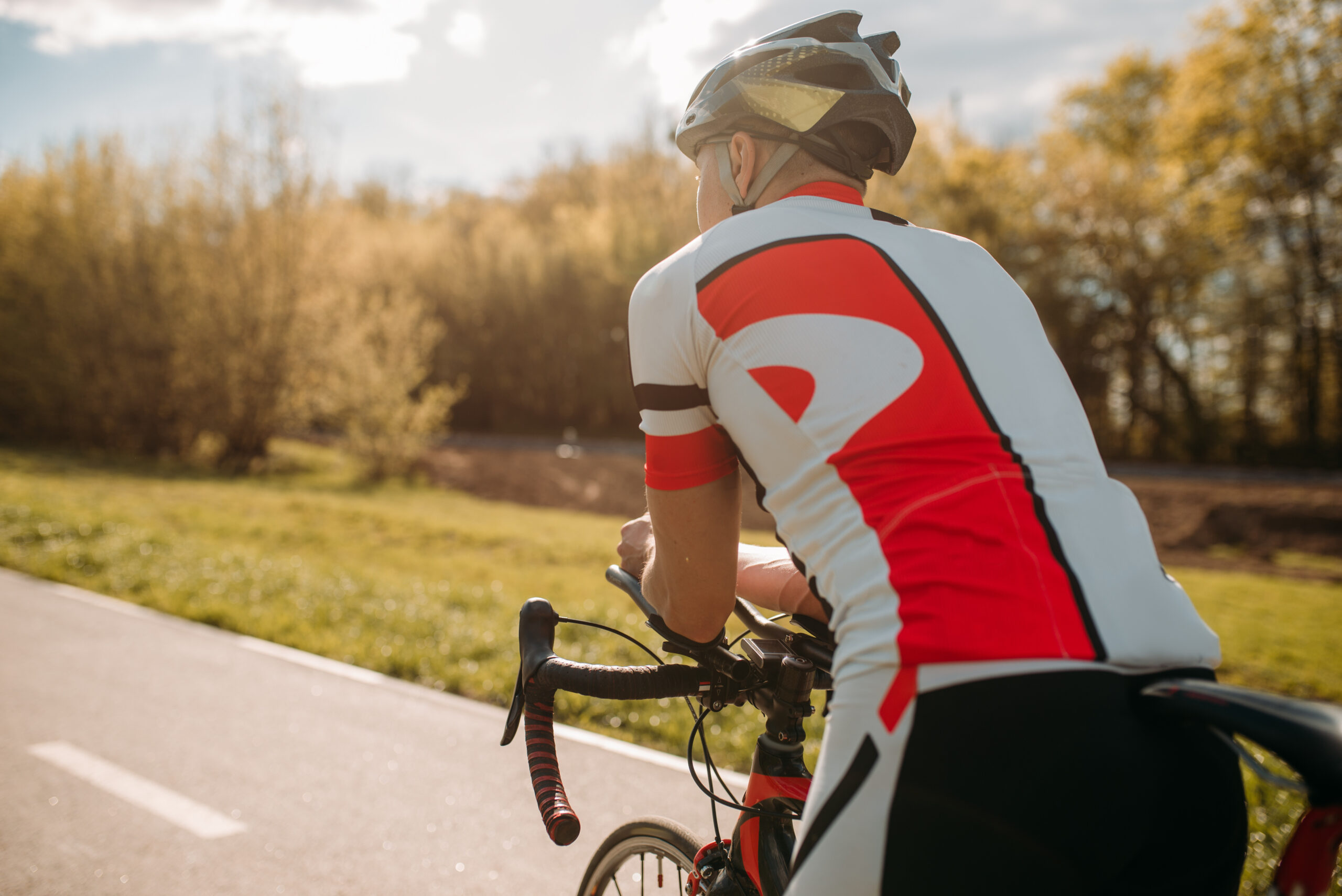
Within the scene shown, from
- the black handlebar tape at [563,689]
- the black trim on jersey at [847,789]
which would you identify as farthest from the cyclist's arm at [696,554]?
the black trim on jersey at [847,789]

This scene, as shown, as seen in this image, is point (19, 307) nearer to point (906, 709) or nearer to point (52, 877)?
point (52, 877)

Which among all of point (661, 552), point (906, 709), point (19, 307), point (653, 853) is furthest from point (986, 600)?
point (19, 307)

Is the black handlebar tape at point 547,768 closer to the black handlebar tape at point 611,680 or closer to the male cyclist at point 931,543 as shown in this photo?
the black handlebar tape at point 611,680

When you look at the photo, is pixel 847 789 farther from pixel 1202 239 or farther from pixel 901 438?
pixel 1202 239

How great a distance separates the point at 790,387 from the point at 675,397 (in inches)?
7.6

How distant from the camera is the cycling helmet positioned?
1.45m

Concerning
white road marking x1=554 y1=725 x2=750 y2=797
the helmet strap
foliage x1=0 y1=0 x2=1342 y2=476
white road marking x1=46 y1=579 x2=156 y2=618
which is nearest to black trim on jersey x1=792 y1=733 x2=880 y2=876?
the helmet strap

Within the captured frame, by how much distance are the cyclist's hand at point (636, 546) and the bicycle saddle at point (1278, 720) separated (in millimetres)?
908

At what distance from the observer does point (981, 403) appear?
118 cm

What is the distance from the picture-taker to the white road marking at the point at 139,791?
3.67 metres

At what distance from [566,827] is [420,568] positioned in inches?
362

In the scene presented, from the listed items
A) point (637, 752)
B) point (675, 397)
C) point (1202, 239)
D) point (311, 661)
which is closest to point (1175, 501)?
point (1202, 239)

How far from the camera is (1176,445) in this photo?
28.6 metres

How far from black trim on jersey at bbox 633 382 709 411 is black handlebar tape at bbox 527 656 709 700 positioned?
18.7 inches
